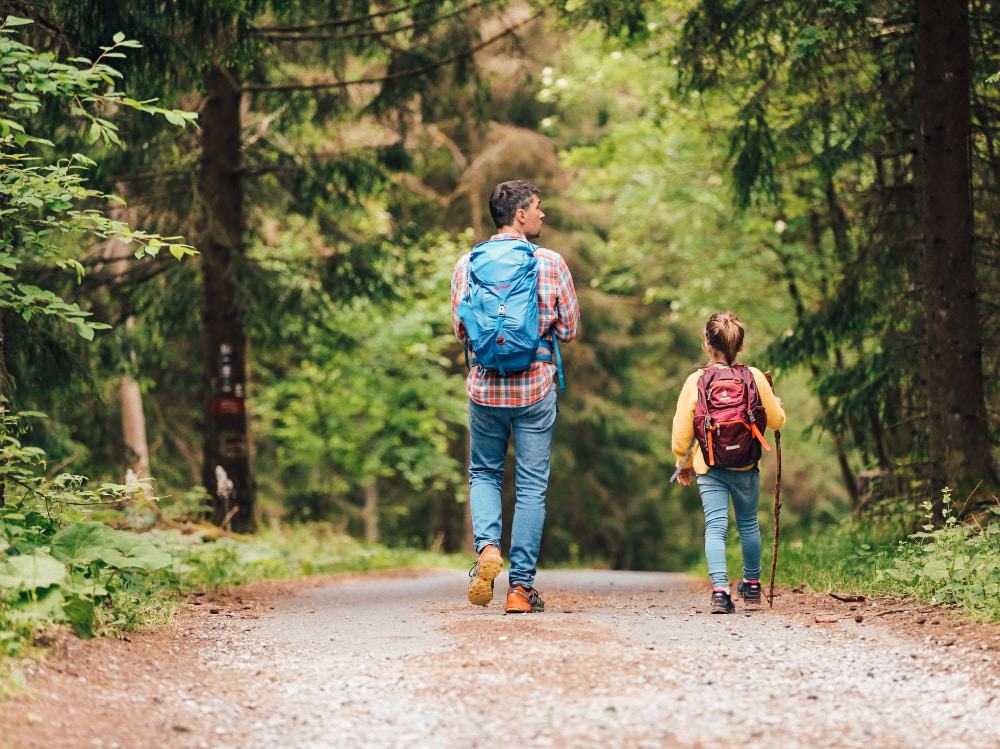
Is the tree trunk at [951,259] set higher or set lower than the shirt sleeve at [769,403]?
higher

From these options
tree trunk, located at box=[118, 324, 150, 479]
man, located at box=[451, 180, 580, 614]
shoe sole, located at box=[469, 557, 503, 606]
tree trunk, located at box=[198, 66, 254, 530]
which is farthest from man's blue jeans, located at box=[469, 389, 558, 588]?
tree trunk, located at box=[118, 324, 150, 479]

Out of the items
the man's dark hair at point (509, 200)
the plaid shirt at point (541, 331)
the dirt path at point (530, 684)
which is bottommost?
the dirt path at point (530, 684)

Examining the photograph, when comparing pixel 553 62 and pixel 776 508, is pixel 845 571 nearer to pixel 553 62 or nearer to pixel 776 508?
pixel 776 508

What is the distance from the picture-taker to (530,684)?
14.6 feet

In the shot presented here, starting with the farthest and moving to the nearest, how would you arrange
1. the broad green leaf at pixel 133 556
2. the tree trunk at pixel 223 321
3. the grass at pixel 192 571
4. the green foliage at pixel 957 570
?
the tree trunk at pixel 223 321
the green foliage at pixel 957 570
the broad green leaf at pixel 133 556
the grass at pixel 192 571

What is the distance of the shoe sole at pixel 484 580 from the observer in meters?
6.16

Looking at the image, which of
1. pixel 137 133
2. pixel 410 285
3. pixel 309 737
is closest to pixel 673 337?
pixel 410 285

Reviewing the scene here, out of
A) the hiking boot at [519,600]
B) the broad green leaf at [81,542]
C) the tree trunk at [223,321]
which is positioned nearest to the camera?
the broad green leaf at [81,542]

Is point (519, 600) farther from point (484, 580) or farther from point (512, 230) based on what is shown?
point (512, 230)

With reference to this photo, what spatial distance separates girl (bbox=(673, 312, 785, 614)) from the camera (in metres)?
6.70

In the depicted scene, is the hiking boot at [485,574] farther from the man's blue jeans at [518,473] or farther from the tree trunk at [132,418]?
the tree trunk at [132,418]

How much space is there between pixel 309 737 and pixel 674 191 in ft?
53.5

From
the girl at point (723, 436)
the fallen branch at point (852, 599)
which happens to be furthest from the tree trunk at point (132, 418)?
the fallen branch at point (852, 599)

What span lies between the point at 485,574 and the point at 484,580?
1.6 inches
